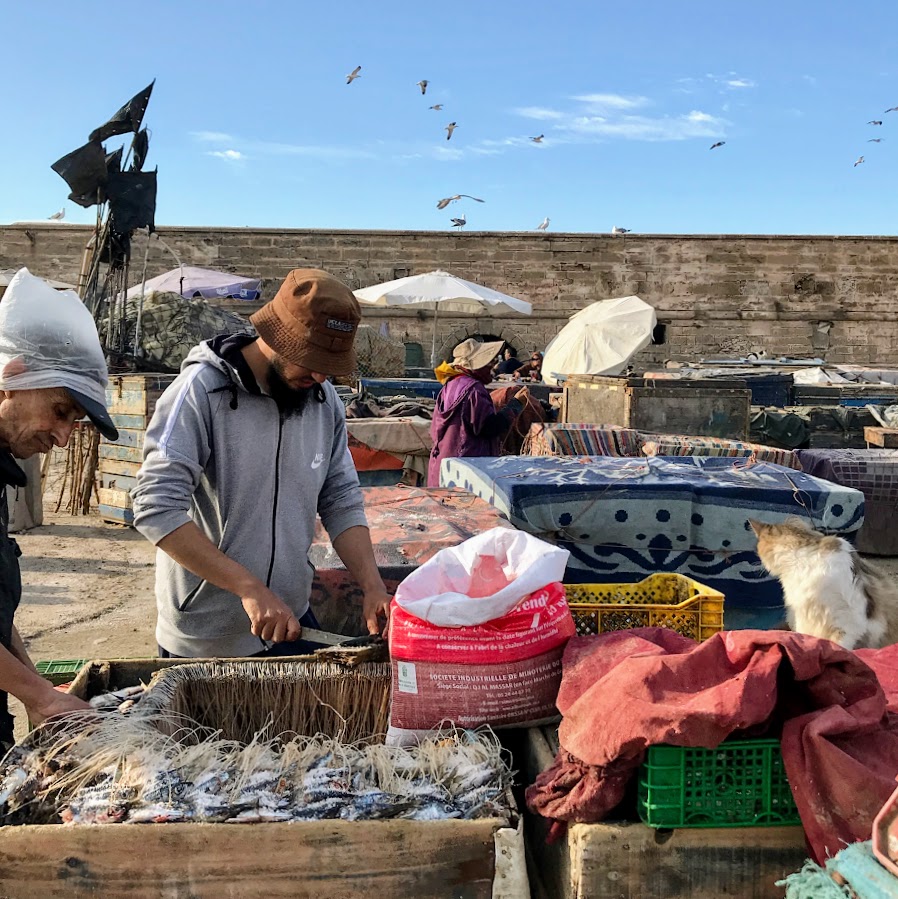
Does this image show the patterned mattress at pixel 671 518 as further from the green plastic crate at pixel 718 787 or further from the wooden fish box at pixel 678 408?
the wooden fish box at pixel 678 408

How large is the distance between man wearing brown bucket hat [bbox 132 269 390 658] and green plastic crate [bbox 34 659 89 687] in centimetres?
45

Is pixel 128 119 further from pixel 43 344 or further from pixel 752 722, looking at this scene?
pixel 752 722

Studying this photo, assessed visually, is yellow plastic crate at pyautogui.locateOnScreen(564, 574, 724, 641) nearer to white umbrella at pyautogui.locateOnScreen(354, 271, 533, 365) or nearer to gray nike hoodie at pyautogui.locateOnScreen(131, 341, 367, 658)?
gray nike hoodie at pyautogui.locateOnScreen(131, 341, 367, 658)

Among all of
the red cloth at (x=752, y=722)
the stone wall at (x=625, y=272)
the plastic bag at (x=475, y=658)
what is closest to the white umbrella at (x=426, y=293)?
the stone wall at (x=625, y=272)

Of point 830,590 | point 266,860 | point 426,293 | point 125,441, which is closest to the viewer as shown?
point 266,860

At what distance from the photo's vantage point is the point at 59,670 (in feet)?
8.71

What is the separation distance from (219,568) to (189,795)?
70 cm

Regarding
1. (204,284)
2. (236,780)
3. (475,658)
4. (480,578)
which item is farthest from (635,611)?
(204,284)

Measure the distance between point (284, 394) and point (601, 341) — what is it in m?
10.3

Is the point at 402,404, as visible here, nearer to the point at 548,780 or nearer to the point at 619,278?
the point at 548,780

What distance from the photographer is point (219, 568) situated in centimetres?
203

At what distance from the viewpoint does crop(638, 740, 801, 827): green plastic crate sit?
4.45 ft

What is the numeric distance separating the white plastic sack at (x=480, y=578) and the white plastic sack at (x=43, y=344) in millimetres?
767

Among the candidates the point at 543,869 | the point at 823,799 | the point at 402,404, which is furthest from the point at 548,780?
the point at 402,404
